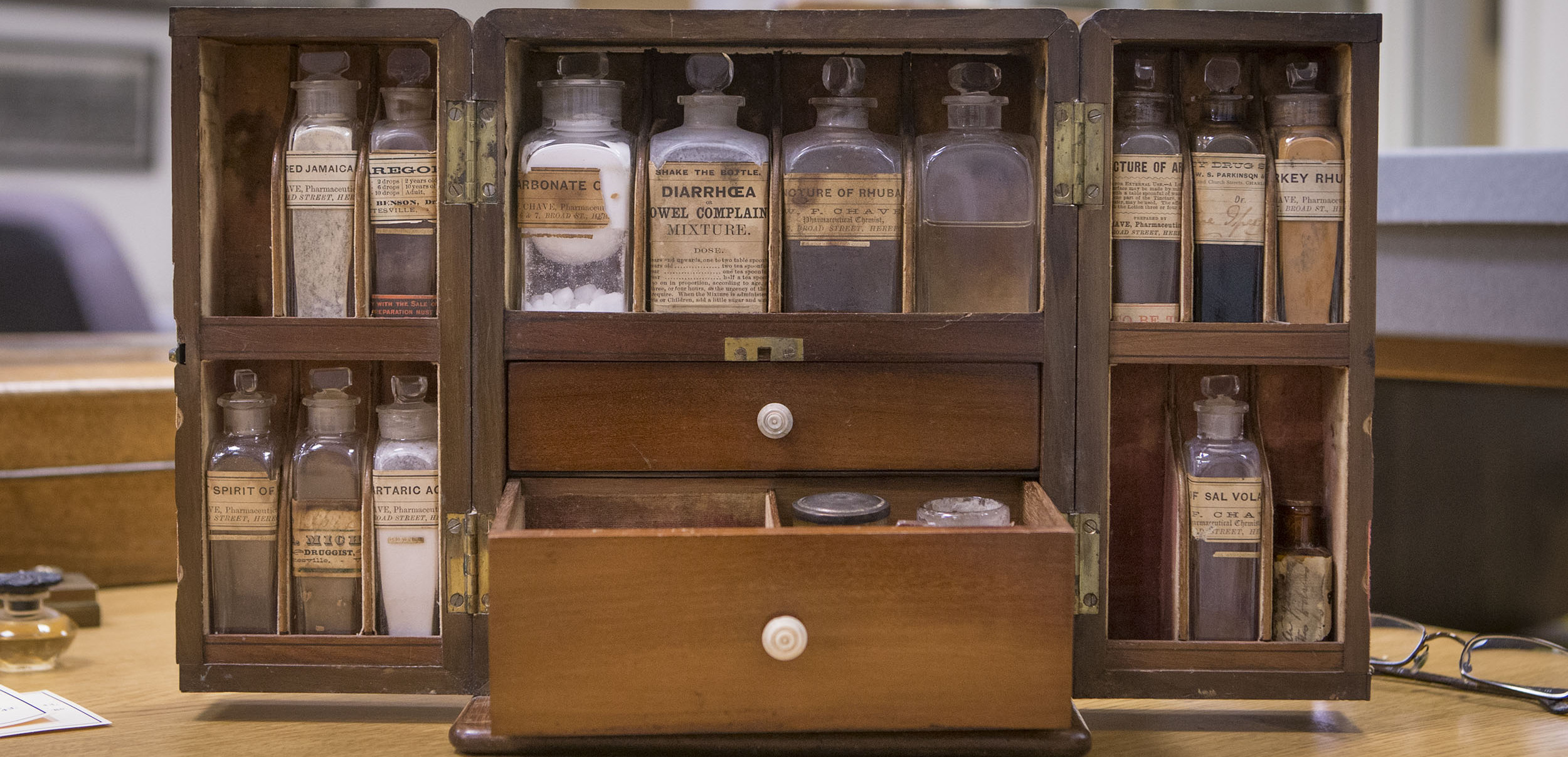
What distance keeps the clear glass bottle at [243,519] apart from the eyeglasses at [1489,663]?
0.98m

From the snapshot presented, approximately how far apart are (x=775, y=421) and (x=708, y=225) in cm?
17

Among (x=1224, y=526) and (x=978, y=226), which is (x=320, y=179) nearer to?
(x=978, y=226)

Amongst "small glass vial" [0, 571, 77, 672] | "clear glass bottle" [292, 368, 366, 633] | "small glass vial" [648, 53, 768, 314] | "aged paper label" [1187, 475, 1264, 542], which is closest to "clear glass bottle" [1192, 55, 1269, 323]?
"aged paper label" [1187, 475, 1264, 542]

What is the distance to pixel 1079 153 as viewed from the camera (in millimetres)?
994

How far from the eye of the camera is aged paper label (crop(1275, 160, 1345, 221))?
1.01 m

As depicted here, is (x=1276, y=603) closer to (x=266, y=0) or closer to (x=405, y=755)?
(x=405, y=755)

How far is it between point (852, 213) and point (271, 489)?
53cm

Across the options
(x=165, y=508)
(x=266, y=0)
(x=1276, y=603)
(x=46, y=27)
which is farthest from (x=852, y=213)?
(x=46, y=27)

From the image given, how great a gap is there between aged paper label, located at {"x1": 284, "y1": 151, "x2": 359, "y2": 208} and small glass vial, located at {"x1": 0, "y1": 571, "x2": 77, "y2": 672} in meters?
0.48

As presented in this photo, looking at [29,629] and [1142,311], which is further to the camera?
[29,629]

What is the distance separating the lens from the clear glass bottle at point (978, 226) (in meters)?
1.02

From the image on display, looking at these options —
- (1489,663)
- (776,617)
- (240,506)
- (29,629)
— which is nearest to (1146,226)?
(776,617)

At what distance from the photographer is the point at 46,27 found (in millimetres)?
3016

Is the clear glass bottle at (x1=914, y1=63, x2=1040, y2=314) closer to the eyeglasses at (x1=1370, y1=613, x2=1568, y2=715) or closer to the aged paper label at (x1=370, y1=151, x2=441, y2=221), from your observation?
the aged paper label at (x1=370, y1=151, x2=441, y2=221)
